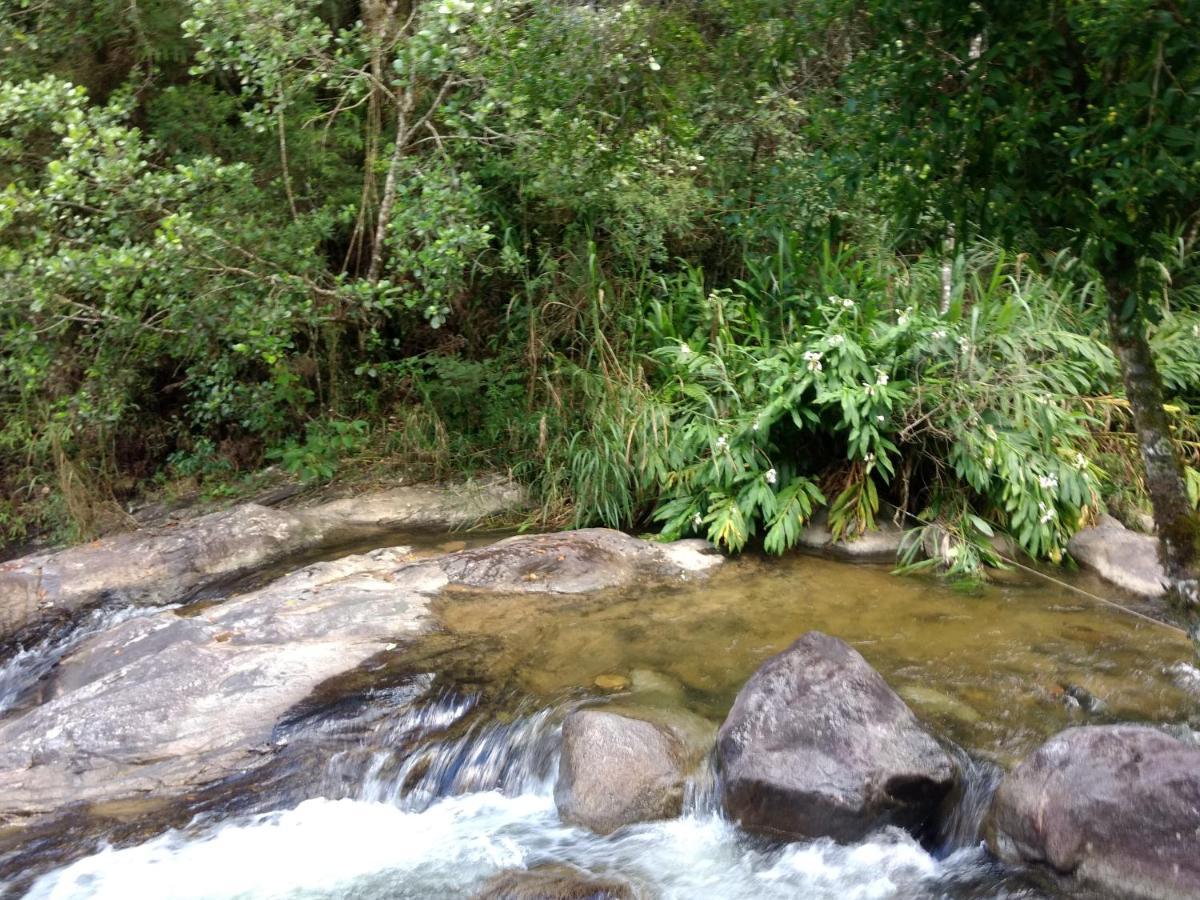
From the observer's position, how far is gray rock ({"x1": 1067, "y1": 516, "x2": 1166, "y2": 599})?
19.4 ft

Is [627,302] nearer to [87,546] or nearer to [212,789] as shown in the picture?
[87,546]

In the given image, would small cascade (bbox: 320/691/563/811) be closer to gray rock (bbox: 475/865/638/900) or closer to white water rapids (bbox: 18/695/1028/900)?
white water rapids (bbox: 18/695/1028/900)

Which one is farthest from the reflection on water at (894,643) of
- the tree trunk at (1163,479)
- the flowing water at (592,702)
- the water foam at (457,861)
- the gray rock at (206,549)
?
the gray rock at (206,549)

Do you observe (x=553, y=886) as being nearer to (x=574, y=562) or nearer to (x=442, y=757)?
(x=442, y=757)

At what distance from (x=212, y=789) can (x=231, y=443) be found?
536 cm

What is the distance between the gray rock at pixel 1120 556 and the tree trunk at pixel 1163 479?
7.95 feet

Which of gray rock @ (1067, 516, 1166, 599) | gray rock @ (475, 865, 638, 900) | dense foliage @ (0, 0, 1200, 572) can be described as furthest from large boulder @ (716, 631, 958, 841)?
gray rock @ (1067, 516, 1166, 599)

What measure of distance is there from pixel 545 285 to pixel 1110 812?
5.96 meters

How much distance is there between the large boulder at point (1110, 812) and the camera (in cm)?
335

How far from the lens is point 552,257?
8461 mm

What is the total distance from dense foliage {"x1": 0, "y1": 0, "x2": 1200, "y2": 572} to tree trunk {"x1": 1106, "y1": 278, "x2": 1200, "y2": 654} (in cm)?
173

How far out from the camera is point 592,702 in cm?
477

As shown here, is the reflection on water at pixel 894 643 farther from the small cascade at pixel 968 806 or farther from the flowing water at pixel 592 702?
the small cascade at pixel 968 806

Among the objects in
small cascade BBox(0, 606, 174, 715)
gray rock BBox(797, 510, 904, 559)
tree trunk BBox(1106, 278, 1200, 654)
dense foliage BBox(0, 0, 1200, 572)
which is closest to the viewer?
tree trunk BBox(1106, 278, 1200, 654)
